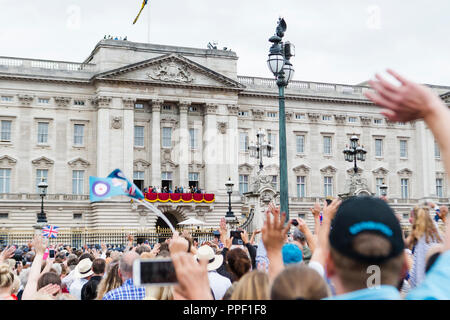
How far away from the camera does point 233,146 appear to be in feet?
179

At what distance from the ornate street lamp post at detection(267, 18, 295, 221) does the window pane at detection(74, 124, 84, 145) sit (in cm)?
3720

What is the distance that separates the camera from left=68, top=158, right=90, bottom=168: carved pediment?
51156 millimetres

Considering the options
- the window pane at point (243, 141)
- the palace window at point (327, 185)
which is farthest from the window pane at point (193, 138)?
the palace window at point (327, 185)

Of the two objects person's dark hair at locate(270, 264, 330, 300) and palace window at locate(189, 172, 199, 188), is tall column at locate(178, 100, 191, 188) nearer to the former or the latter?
palace window at locate(189, 172, 199, 188)

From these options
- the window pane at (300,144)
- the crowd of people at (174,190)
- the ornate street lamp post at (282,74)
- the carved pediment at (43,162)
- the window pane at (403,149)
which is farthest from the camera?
the window pane at (403,149)

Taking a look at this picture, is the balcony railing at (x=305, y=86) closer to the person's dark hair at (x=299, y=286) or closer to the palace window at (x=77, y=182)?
the palace window at (x=77, y=182)

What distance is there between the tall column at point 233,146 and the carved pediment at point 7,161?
18.3m

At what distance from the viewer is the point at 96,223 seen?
161ft

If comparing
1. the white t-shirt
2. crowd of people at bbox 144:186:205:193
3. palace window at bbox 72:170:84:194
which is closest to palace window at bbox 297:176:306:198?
crowd of people at bbox 144:186:205:193

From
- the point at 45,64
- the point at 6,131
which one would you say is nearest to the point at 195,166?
the point at 45,64

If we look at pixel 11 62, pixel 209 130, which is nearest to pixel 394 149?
pixel 209 130

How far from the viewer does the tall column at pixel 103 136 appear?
1987 inches
